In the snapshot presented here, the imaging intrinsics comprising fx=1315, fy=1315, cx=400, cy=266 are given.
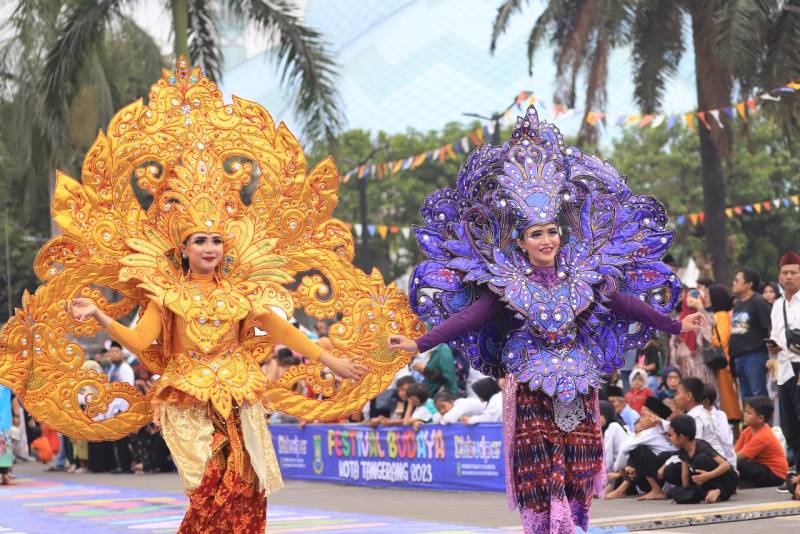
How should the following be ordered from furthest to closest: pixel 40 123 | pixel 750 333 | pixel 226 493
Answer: pixel 40 123 < pixel 750 333 < pixel 226 493

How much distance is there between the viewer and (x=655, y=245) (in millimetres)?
7074

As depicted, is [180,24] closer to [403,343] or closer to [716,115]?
[716,115]

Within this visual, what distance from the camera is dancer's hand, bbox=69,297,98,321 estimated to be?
6254mm

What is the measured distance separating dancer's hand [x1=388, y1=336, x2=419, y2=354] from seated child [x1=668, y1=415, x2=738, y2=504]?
11.6 feet

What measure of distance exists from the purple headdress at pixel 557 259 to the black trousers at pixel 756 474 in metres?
3.65

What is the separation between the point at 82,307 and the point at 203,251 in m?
0.64

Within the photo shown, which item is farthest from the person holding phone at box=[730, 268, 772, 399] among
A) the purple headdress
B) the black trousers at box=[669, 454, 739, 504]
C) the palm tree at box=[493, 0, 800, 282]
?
the palm tree at box=[493, 0, 800, 282]

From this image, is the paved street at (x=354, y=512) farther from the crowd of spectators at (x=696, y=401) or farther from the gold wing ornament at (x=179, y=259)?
the gold wing ornament at (x=179, y=259)

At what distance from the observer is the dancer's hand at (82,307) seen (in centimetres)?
625

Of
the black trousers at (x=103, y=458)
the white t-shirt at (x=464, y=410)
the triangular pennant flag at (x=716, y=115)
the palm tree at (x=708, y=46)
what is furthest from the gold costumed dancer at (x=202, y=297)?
the triangular pennant flag at (x=716, y=115)

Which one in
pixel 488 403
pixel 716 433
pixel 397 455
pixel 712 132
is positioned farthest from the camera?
pixel 712 132

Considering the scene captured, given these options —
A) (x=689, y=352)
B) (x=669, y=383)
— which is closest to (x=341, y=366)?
(x=669, y=383)

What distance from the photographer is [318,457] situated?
13305 mm

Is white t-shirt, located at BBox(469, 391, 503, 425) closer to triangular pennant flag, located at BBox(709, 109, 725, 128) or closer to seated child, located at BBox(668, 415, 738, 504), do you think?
seated child, located at BBox(668, 415, 738, 504)
